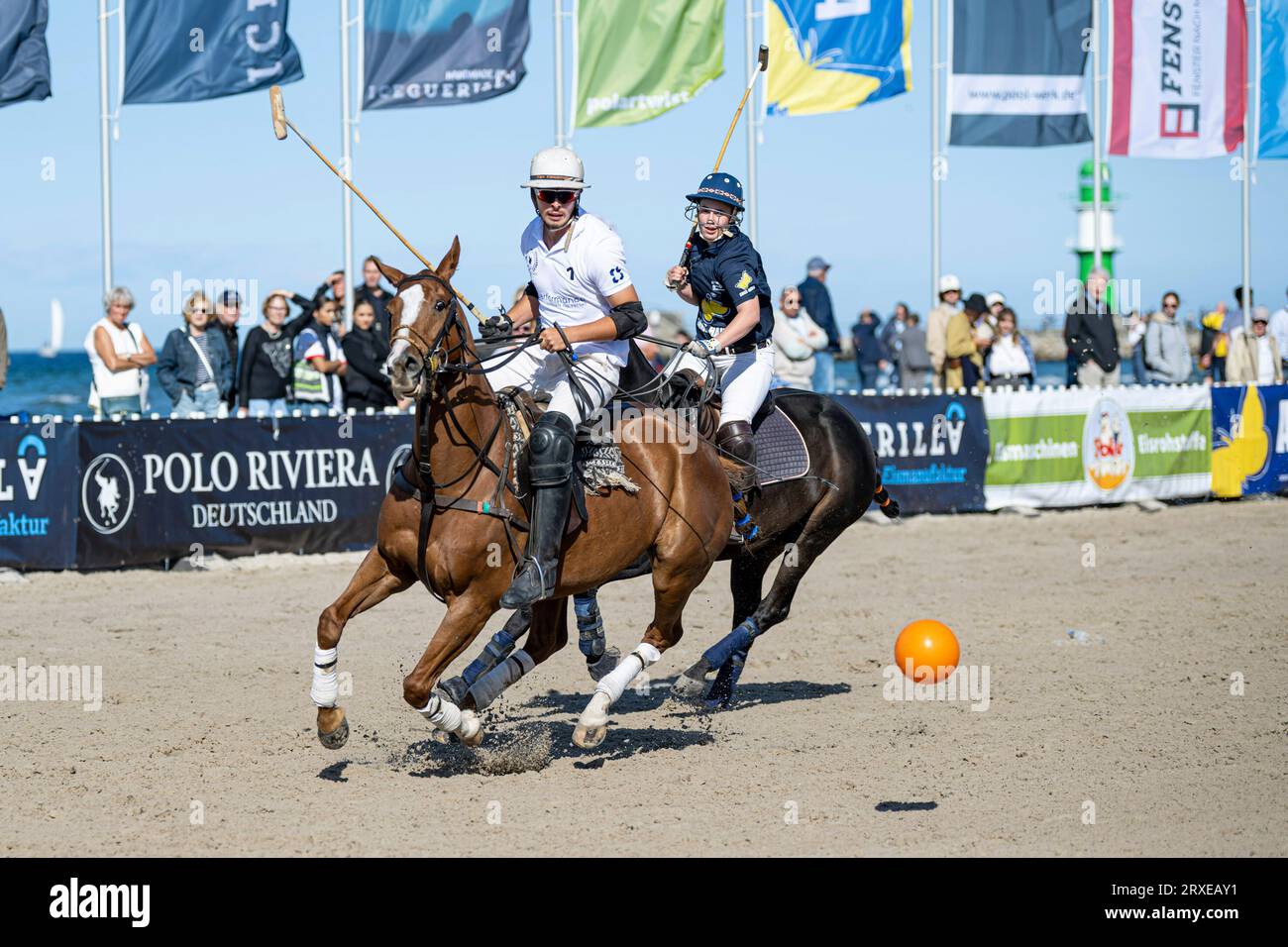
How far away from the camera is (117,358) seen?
49.5 ft

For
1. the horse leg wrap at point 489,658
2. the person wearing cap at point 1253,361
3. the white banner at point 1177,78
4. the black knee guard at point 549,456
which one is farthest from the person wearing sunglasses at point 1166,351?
the black knee guard at point 549,456

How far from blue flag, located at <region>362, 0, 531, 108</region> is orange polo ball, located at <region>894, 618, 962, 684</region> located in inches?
440

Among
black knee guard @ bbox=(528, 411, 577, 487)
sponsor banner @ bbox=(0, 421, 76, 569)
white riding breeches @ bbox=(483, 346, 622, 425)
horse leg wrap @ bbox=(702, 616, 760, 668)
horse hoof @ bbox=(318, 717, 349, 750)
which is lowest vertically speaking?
horse hoof @ bbox=(318, 717, 349, 750)

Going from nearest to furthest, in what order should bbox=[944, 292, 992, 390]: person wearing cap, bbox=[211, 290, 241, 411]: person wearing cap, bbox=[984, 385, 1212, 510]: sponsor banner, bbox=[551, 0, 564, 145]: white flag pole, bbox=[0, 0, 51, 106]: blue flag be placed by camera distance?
bbox=[0, 0, 51, 106]: blue flag, bbox=[211, 290, 241, 411]: person wearing cap, bbox=[551, 0, 564, 145]: white flag pole, bbox=[984, 385, 1212, 510]: sponsor banner, bbox=[944, 292, 992, 390]: person wearing cap

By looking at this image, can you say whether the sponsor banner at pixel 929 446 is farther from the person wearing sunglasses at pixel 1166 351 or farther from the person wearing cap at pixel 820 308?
the person wearing sunglasses at pixel 1166 351

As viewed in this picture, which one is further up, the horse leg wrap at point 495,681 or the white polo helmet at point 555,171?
the white polo helmet at point 555,171

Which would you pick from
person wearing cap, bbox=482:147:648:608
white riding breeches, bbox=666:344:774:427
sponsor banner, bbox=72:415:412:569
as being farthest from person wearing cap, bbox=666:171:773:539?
sponsor banner, bbox=72:415:412:569

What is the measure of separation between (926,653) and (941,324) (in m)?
12.4

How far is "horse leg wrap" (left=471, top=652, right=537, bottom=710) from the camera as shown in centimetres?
801

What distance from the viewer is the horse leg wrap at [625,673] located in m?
8.07

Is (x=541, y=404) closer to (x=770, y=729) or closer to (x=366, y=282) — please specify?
(x=770, y=729)

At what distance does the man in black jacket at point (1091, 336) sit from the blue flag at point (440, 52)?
8.31 meters

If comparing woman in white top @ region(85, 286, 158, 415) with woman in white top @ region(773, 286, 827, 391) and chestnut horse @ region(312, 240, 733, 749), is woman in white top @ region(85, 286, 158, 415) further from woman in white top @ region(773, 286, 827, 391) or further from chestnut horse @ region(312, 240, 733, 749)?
chestnut horse @ region(312, 240, 733, 749)

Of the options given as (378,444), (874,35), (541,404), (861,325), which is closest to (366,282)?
(378,444)
